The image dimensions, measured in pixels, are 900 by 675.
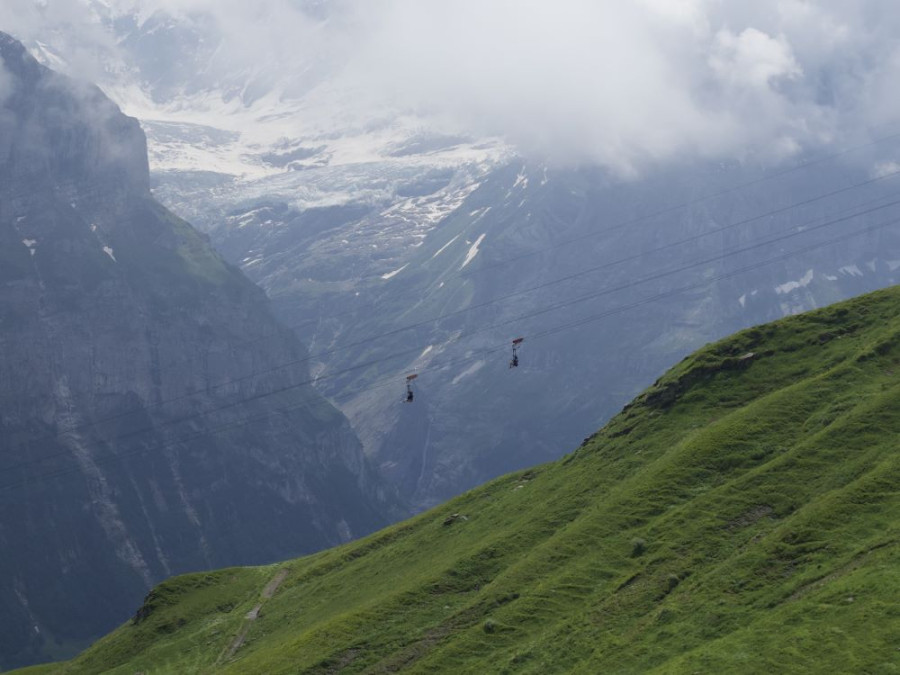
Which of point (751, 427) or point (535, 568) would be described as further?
point (751, 427)

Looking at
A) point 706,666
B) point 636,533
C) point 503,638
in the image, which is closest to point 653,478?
point 636,533

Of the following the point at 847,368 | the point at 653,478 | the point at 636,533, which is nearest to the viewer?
the point at 636,533

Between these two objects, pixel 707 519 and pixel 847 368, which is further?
pixel 847 368

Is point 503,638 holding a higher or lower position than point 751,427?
lower

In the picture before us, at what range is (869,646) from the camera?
352 feet

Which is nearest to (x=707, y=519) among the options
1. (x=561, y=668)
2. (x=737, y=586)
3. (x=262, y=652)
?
(x=737, y=586)

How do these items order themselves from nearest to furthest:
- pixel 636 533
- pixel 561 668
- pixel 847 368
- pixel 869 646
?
pixel 869 646 → pixel 561 668 → pixel 636 533 → pixel 847 368

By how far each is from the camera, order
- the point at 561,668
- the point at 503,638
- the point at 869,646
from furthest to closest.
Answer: the point at 503,638 < the point at 561,668 < the point at 869,646

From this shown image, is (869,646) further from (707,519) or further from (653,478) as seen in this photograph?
(653,478)

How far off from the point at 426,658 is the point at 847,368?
294 feet

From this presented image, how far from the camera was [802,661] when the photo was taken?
4296 inches

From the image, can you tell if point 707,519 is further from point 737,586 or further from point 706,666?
point 706,666

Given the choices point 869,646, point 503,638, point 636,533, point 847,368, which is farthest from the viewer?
point 847,368

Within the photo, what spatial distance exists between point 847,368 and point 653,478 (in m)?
42.2
